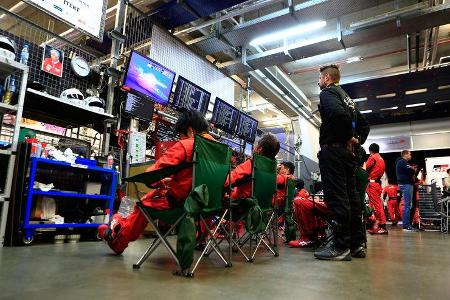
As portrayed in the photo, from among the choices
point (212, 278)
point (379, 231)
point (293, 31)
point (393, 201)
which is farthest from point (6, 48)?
point (393, 201)

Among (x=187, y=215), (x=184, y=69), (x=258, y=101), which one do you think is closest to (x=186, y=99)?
(x=184, y=69)

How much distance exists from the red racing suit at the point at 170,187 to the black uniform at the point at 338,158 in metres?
1.33

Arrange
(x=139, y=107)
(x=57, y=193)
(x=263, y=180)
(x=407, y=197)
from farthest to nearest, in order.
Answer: (x=407, y=197) < (x=139, y=107) < (x=57, y=193) < (x=263, y=180)

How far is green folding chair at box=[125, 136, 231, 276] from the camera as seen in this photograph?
7.15 feet

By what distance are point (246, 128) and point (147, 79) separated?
337cm

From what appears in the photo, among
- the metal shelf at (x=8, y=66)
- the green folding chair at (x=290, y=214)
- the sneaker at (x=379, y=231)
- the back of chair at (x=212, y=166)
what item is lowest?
the sneaker at (x=379, y=231)

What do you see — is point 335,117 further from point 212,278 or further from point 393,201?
point 393,201

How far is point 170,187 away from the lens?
7.80 feet

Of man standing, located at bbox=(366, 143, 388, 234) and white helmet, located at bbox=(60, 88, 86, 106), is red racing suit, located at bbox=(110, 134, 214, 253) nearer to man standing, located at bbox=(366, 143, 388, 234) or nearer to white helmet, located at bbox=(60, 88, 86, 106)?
white helmet, located at bbox=(60, 88, 86, 106)

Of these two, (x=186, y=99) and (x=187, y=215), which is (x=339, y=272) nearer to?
(x=187, y=215)

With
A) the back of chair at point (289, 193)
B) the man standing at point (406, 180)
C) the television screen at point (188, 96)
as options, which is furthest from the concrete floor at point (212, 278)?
the man standing at point (406, 180)

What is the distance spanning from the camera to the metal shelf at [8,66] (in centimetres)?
311

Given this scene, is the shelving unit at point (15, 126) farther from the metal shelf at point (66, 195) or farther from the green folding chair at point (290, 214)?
the green folding chair at point (290, 214)

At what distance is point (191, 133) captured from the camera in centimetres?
266
